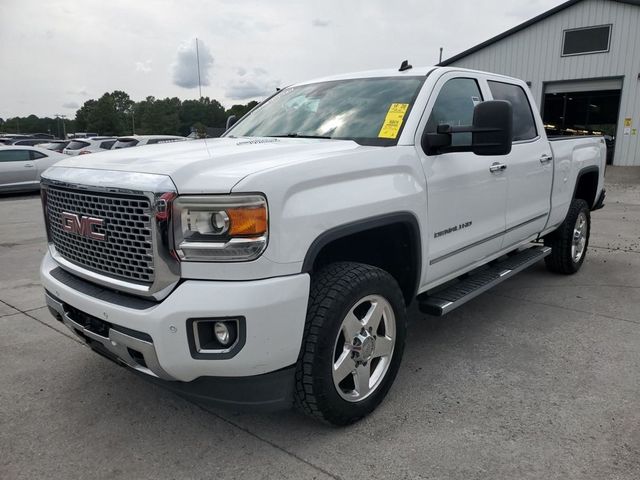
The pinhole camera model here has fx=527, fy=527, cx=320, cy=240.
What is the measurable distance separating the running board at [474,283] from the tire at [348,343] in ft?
1.47

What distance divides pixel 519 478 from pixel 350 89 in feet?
8.47

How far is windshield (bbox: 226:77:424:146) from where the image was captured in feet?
10.4

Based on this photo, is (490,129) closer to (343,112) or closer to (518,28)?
(343,112)

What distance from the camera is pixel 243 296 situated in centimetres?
214

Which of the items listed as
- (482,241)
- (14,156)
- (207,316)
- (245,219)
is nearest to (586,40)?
(482,241)

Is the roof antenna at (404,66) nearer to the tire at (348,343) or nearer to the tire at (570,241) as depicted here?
the tire at (348,343)

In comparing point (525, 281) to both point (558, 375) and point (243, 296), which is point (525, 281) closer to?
point (558, 375)

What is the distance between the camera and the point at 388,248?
3.15m

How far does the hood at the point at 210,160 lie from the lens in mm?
2205

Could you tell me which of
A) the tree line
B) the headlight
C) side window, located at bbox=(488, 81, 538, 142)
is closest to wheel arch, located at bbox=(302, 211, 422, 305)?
the headlight

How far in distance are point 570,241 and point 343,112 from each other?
3155mm

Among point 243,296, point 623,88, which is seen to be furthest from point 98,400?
point 623,88

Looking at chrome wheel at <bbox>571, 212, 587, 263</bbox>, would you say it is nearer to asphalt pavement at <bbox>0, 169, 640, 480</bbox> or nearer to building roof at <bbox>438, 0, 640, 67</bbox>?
asphalt pavement at <bbox>0, 169, 640, 480</bbox>

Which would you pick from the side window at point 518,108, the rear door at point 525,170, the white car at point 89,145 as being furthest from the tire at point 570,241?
the white car at point 89,145
